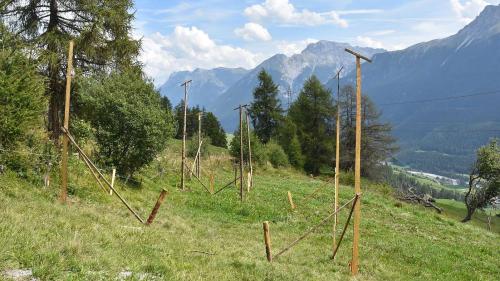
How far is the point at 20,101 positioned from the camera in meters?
18.1

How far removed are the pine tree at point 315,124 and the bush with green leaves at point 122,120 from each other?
46303mm

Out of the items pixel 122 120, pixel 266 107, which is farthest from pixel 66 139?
pixel 266 107

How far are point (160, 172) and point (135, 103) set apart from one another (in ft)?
28.7

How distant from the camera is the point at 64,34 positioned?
2591 cm

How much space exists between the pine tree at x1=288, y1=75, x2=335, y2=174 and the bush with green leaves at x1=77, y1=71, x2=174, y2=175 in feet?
152

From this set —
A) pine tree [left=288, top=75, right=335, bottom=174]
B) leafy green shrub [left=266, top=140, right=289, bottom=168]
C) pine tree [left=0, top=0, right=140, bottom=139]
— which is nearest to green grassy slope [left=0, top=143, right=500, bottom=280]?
pine tree [left=0, top=0, right=140, bottom=139]

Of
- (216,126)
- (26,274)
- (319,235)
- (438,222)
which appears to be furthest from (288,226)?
(216,126)

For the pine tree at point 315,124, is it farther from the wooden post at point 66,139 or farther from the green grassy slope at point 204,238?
the wooden post at point 66,139

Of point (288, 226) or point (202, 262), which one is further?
point (288, 226)

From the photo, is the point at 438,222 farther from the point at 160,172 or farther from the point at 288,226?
the point at 160,172

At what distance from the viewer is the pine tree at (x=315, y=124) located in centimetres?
7119

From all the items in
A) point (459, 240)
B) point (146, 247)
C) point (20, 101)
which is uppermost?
point (20, 101)

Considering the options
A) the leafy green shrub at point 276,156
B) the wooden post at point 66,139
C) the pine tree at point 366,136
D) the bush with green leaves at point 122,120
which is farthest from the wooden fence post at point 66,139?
the pine tree at point 366,136

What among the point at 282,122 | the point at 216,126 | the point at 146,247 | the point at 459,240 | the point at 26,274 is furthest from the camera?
the point at 216,126
